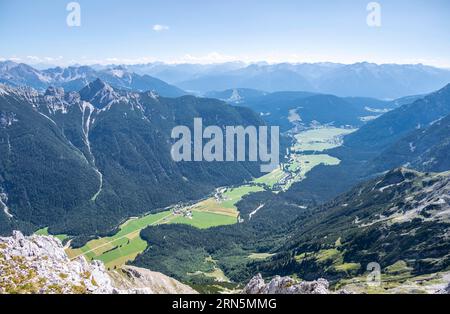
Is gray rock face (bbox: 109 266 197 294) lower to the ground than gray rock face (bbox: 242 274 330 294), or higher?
lower

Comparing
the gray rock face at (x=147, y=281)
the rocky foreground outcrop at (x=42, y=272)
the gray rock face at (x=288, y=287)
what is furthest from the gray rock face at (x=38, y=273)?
the gray rock face at (x=288, y=287)

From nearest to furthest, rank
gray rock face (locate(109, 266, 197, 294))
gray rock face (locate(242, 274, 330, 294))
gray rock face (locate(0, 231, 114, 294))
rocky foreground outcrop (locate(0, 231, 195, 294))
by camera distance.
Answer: gray rock face (locate(0, 231, 114, 294)) < rocky foreground outcrop (locate(0, 231, 195, 294)) < gray rock face (locate(242, 274, 330, 294)) < gray rock face (locate(109, 266, 197, 294))

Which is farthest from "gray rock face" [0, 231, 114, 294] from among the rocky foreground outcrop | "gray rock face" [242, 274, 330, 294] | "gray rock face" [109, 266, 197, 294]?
"gray rock face" [242, 274, 330, 294]

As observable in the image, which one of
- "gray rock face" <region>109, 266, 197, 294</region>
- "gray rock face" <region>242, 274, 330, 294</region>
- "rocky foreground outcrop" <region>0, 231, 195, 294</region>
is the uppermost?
"rocky foreground outcrop" <region>0, 231, 195, 294</region>

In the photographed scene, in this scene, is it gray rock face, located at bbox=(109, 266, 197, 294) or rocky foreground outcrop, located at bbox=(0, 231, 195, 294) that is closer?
rocky foreground outcrop, located at bbox=(0, 231, 195, 294)

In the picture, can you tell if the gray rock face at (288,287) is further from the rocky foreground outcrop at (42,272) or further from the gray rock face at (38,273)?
the gray rock face at (38,273)

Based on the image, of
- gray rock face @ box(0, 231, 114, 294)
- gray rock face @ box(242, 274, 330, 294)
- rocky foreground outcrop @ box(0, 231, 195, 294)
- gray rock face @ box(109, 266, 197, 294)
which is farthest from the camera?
gray rock face @ box(109, 266, 197, 294)

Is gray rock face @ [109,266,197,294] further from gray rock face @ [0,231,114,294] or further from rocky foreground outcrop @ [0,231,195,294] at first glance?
gray rock face @ [0,231,114,294]

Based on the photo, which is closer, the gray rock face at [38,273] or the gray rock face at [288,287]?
the gray rock face at [38,273]

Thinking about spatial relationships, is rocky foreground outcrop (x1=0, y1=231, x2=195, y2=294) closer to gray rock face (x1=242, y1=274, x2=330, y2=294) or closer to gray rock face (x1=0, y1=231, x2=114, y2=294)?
gray rock face (x1=0, y1=231, x2=114, y2=294)
